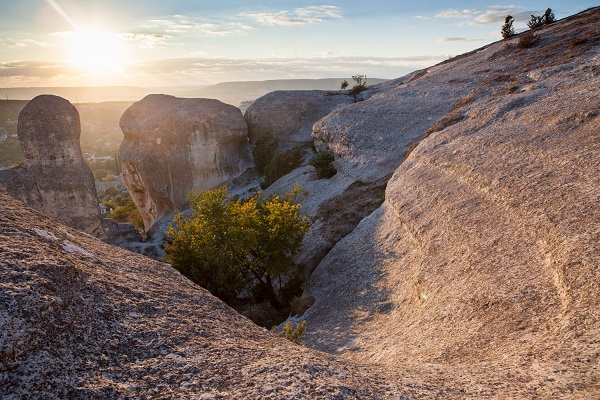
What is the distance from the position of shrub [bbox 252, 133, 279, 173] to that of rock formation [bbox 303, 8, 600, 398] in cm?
1528

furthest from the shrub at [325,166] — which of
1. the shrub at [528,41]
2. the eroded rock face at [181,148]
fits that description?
the shrub at [528,41]

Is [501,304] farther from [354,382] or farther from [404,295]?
[354,382]

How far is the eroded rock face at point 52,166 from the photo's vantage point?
19.9 meters

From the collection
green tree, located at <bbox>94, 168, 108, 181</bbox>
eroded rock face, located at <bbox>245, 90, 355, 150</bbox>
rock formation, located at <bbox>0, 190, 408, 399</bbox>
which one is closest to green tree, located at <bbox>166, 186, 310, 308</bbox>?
rock formation, located at <bbox>0, 190, 408, 399</bbox>

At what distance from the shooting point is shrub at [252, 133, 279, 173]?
102ft

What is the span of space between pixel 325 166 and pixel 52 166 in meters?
13.2

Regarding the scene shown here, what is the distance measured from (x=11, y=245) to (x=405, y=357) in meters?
5.95

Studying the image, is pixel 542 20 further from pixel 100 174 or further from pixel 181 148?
pixel 100 174

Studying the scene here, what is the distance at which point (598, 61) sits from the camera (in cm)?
1852

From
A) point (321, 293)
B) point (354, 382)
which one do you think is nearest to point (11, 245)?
point (354, 382)

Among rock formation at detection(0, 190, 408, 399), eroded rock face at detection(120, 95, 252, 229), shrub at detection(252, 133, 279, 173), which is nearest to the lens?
rock formation at detection(0, 190, 408, 399)

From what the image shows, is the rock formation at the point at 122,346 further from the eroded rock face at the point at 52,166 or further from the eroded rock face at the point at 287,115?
A: the eroded rock face at the point at 287,115

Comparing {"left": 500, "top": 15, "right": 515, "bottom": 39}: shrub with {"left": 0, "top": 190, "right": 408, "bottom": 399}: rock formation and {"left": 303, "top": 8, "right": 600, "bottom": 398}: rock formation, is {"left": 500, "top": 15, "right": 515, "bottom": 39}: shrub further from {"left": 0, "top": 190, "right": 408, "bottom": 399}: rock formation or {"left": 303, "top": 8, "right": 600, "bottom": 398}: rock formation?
{"left": 0, "top": 190, "right": 408, "bottom": 399}: rock formation

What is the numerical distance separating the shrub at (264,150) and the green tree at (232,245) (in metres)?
15.3
